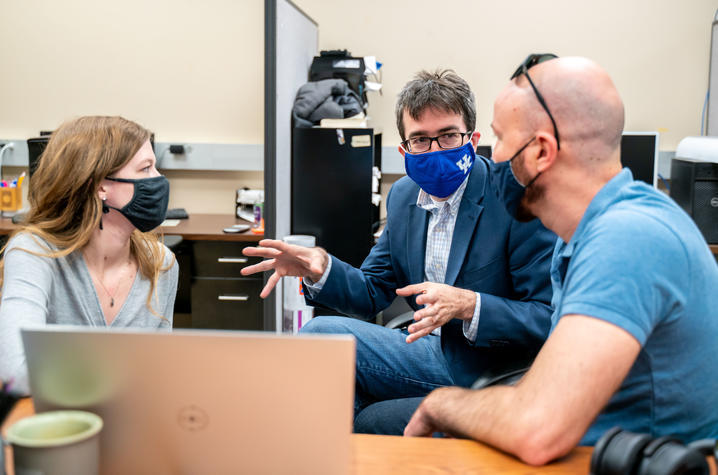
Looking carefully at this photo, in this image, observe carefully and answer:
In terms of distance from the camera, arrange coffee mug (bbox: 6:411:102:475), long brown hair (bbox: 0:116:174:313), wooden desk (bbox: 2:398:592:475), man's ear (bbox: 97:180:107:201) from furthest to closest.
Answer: man's ear (bbox: 97:180:107:201)
long brown hair (bbox: 0:116:174:313)
wooden desk (bbox: 2:398:592:475)
coffee mug (bbox: 6:411:102:475)

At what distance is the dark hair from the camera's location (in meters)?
1.88

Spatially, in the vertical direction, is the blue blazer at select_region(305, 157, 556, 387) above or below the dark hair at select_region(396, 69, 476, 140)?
below

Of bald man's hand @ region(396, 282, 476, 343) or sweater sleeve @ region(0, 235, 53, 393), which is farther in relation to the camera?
bald man's hand @ region(396, 282, 476, 343)

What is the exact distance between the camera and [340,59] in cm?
352

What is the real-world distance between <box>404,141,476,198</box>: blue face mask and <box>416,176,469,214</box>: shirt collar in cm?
2

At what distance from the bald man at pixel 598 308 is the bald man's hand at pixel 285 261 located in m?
→ 0.62

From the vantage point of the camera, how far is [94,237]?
162 centimetres

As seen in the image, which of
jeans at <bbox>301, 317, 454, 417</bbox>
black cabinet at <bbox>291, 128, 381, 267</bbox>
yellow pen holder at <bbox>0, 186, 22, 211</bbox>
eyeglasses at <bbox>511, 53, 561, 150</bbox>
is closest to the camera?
eyeglasses at <bbox>511, 53, 561, 150</bbox>

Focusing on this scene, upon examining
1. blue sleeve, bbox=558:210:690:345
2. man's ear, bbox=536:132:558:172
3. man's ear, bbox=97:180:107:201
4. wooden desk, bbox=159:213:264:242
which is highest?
man's ear, bbox=536:132:558:172

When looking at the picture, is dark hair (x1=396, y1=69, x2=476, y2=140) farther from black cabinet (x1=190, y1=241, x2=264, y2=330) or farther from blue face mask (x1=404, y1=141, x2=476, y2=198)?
black cabinet (x1=190, y1=241, x2=264, y2=330)

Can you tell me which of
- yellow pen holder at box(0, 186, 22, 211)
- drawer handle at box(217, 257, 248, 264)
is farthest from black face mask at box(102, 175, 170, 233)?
yellow pen holder at box(0, 186, 22, 211)

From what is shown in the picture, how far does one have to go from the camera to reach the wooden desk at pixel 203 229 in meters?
3.29

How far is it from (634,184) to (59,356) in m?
0.97

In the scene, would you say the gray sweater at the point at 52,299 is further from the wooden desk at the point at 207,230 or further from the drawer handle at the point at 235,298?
the drawer handle at the point at 235,298
